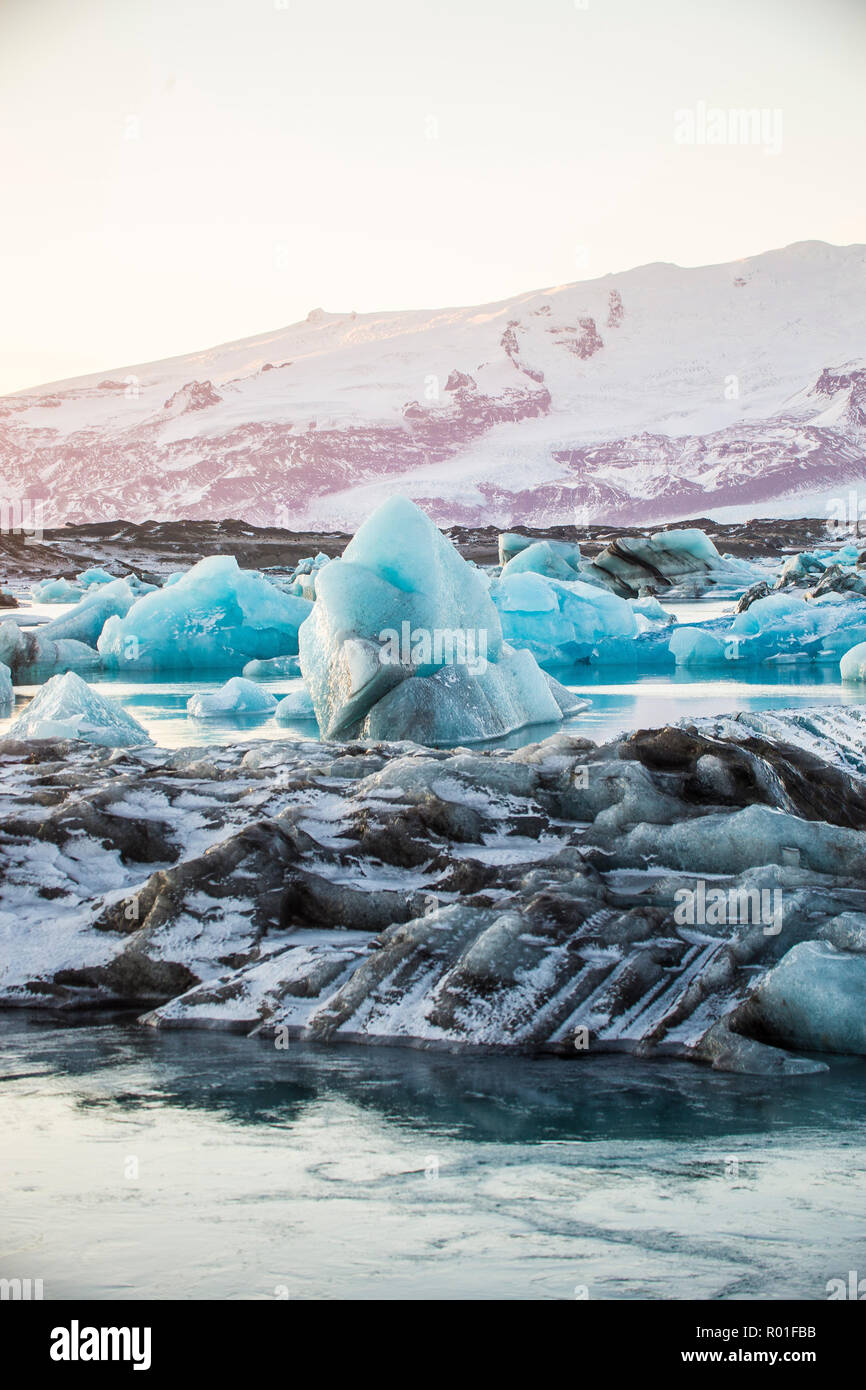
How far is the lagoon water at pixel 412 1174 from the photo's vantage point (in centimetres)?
243

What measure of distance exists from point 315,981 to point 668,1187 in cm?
157

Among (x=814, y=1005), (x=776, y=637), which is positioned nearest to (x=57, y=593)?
(x=776, y=637)

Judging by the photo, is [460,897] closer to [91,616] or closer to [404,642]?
[404,642]

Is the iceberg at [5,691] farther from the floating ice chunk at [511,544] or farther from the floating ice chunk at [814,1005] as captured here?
the floating ice chunk at [511,544]

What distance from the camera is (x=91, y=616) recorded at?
1972 cm

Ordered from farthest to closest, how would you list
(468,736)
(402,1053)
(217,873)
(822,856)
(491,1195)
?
(468,736) < (822,856) < (217,873) < (402,1053) < (491,1195)

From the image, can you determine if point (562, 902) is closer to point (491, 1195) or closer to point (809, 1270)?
point (491, 1195)

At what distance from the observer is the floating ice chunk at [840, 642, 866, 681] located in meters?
14.7

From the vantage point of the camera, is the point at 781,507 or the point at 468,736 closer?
the point at 468,736

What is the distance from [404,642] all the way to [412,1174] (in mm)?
7525

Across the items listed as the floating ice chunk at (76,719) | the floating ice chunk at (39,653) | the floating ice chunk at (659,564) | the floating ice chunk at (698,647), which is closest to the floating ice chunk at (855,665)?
the floating ice chunk at (698,647)

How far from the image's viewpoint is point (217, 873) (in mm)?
4770
